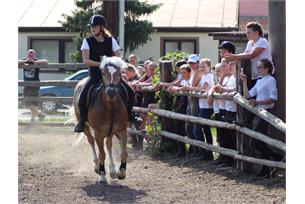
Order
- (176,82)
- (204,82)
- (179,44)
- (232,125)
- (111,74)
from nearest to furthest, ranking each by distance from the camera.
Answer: (111,74)
(232,125)
(204,82)
(176,82)
(179,44)

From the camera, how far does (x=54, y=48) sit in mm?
28625

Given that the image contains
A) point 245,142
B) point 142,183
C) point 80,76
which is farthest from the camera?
point 80,76

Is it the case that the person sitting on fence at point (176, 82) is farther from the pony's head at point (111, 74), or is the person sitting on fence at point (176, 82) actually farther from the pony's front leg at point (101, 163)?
the pony's head at point (111, 74)

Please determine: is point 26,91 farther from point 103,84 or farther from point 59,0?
point 59,0

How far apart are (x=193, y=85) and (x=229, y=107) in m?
1.24

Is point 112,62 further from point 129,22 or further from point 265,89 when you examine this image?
point 129,22

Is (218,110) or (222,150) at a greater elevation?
(218,110)

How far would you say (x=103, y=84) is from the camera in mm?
8672

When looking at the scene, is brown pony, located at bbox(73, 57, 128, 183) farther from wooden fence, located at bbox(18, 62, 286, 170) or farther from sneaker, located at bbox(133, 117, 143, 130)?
wooden fence, located at bbox(18, 62, 286, 170)

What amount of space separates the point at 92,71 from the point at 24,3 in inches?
864

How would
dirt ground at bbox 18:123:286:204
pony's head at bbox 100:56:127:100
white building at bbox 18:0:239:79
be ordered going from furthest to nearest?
1. white building at bbox 18:0:239:79
2. pony's head at bbox 100:56:127:100
3. dirt ground at bbox 18:123:286:204

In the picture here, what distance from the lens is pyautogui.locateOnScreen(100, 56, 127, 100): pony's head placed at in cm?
836

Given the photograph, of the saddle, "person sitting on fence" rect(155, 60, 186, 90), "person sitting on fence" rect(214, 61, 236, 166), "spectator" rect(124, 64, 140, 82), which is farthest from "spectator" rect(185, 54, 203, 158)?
"spectator" rect(124, 64, 140, 82)

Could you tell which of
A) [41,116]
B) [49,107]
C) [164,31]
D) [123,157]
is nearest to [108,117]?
[123,157]
